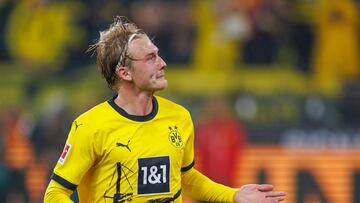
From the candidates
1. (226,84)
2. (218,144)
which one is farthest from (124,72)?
(226,84)

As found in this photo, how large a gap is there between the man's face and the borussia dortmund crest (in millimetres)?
254

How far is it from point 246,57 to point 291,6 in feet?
3.33

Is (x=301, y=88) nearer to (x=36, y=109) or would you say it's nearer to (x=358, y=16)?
(x=358, y=16)

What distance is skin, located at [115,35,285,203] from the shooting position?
18.1 feet

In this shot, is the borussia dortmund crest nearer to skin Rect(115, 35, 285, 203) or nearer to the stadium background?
skin Rect(115, 35, 285, 203)

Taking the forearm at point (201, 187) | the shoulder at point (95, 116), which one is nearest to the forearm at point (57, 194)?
the shoulder at point (95, 116)

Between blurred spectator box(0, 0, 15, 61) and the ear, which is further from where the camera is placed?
blurred spectator box(0, 0, 15, 61)

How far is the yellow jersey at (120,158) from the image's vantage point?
5340mm

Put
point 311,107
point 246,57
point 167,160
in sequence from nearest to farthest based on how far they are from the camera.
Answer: point 167,160 → point 311,107 → point 246,57

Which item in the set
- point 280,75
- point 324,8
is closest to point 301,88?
point 280,75

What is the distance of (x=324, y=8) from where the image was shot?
1364 centimetres

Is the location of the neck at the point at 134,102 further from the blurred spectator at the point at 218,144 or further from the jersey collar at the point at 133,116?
the blurred spectator at the point at 218,144

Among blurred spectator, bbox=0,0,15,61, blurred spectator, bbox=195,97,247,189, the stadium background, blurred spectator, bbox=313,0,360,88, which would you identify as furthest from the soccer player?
blurred spectator, bbox=0,0,15,61

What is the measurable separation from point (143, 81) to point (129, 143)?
355 millimetres
